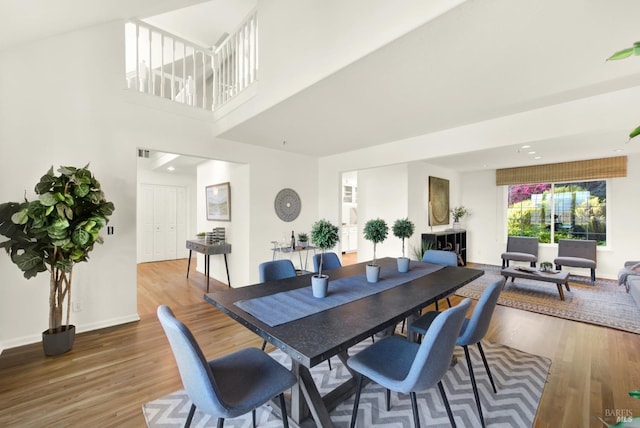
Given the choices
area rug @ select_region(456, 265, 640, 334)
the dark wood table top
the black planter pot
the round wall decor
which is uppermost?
the round wall decor

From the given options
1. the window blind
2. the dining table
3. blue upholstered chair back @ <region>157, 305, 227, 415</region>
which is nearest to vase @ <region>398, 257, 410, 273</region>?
the dining table

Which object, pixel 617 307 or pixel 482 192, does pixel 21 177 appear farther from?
pixel 482 192

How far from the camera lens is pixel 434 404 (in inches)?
73.6

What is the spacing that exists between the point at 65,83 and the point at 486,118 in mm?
4656

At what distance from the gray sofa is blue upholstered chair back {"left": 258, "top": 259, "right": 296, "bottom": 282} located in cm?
435

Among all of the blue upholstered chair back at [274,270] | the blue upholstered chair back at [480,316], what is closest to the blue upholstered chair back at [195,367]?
the blue upholstered chair back at [274,270]

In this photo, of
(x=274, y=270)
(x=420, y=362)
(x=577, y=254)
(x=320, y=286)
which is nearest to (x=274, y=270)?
(x=274, y=270)

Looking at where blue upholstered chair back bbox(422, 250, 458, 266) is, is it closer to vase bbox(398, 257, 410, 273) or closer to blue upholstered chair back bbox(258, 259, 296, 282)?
vase bbox(398, 257, 410, 273)

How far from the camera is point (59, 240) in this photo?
7.59 feet

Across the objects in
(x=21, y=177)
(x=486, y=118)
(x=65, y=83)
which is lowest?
(x=21, y=177)

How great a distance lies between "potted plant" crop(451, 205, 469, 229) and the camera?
648 centimetres

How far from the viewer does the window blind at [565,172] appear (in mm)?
4984

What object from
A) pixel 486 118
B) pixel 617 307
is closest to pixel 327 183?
pixel 486 118

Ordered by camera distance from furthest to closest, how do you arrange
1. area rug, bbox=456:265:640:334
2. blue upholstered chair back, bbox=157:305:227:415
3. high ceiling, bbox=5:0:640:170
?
area rug, bbox=456:265:640:334, high ceiling, bbox=5:0:640:170, blue upholstered chair back, bbox=157:305:227:415
